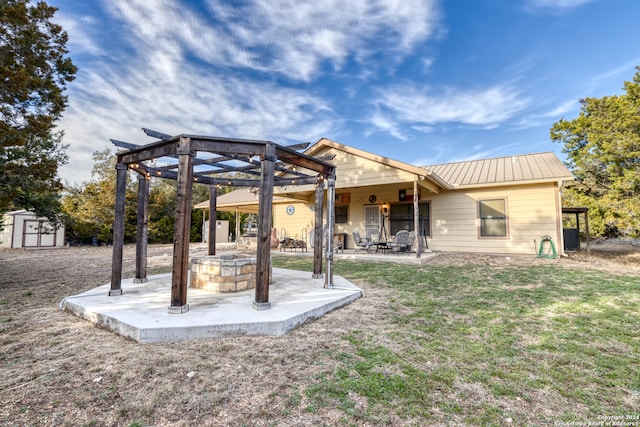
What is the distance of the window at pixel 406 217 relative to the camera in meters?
11.5

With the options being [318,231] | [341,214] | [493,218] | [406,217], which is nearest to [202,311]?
[318,231]

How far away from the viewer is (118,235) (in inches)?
164

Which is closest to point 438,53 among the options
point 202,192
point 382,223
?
point 382,223

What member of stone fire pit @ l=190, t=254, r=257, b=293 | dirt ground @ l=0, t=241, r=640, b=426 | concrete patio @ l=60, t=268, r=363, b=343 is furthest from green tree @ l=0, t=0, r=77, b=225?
stone fire pit @ l=190, t=254, r=257, b=293

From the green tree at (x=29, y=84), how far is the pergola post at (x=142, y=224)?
257cm

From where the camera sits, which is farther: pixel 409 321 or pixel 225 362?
pixel 409 321

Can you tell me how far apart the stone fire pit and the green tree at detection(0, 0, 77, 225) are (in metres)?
4.16

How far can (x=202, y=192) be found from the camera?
97.4ft

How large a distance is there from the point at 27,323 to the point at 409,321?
4.55m

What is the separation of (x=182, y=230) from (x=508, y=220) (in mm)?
10890

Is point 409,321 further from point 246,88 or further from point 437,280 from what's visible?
point 246,88

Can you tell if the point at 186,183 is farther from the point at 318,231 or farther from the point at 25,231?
the point at 25,231

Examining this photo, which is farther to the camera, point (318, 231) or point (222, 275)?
point (318, 231)

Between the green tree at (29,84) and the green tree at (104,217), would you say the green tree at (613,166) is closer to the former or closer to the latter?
the green tree at (29,84)
